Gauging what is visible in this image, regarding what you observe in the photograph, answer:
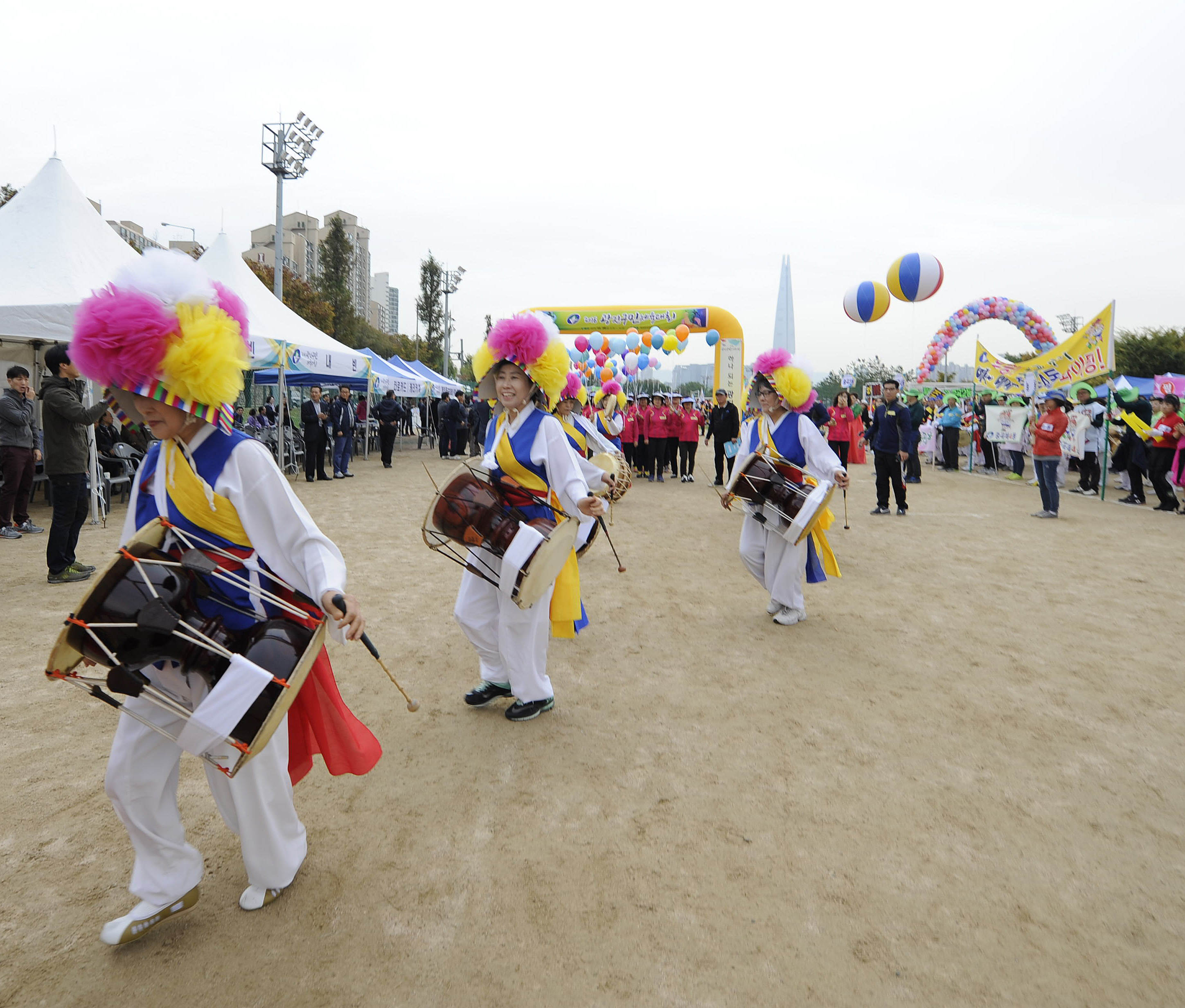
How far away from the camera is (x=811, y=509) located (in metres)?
4.98

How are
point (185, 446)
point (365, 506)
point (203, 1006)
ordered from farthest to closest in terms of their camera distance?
point (365, 506) < point (185, 446) < point (203, 1006)

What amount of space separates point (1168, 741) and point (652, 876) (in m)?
2.85

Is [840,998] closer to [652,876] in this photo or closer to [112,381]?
[652,876]

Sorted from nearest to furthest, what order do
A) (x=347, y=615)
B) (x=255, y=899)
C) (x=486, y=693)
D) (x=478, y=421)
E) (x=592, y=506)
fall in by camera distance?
(x=347, y=615), (x=255, y=899), (x=592, y=506), (x=486, y=693), (x=478, y=421)

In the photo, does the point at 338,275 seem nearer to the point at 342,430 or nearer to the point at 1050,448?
the point at 342,430

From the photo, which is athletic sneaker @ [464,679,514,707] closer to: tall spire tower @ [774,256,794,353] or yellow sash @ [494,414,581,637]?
yellow sash @ [494,414,581,637]

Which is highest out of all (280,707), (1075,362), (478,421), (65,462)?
(1075,362)

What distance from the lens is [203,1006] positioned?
199 cm

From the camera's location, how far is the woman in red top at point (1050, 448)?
9.80 meters

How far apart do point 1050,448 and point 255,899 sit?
10736mm

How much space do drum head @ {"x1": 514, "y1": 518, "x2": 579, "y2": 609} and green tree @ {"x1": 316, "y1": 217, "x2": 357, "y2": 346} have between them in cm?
4396

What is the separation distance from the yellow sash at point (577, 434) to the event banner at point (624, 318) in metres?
15.1

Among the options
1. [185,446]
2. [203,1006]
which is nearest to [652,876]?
[203,1006]

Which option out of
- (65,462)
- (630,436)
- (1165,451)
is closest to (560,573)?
Answer: (65,462)
